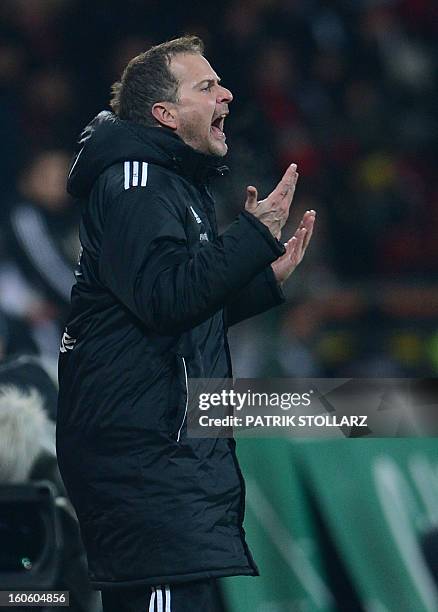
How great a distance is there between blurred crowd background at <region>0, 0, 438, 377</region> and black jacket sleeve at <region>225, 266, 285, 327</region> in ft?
1.08

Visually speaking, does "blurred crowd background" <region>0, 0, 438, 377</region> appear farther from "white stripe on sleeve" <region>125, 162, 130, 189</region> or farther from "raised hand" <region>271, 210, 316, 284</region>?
"white stripe on sleeve" <region>125, 162, 130, 189</region>

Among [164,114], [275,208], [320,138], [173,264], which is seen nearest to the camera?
[173,264]

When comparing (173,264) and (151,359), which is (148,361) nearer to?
(151,359)

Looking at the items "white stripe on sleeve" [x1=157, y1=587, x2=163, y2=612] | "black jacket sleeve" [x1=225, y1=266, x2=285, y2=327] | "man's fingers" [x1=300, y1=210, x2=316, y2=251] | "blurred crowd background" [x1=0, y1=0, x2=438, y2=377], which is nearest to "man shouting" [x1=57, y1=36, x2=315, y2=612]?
"white stripe on sleeve" [x1=157, y1=587, x2=163, y2=612]

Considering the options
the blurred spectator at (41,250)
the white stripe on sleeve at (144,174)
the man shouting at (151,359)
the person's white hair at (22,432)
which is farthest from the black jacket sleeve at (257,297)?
the person's white hair at (22,432)

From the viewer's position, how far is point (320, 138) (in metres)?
2.89

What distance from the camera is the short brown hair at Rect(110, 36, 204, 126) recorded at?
2.35 m

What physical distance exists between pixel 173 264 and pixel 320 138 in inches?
38.7

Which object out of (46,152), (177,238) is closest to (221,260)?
(177,238)

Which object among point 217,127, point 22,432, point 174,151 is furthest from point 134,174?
point 22,432

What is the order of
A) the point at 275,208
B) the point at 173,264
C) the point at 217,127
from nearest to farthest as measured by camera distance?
1. the point at 173,264
2. the point at 275,208
3. the point at 217,127

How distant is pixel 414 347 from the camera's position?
9.37 feet

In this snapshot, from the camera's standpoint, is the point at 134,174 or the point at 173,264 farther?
the point at 134,174

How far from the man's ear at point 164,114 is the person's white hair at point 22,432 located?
948mm
